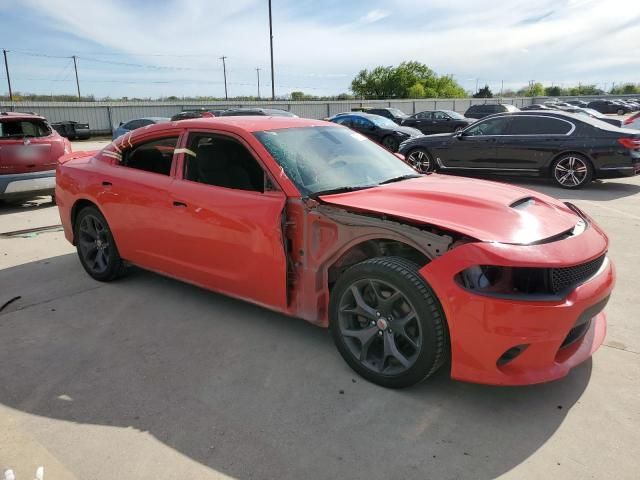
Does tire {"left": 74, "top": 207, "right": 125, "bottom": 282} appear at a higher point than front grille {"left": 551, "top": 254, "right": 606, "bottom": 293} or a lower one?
lower

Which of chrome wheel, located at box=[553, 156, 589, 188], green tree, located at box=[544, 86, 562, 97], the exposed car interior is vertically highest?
green tree, located at box=[544, 86, 562, 97]

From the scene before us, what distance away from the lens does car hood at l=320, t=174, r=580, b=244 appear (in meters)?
2.72

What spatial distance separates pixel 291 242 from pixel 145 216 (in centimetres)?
158

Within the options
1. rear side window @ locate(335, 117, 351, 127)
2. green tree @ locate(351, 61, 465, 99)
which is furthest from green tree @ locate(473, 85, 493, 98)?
rear side window @ locate(335, 117, 351, 127)

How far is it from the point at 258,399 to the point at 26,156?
7.17 meters

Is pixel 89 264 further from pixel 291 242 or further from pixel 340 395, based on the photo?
pixel 340 395

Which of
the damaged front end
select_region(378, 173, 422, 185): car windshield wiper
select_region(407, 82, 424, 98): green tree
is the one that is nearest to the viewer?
the damaged front end

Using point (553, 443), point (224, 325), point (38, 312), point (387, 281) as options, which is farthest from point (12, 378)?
point (553, 443)

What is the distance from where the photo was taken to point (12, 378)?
126 inches

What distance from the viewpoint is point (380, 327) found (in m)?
2.97

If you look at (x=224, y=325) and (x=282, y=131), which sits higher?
(x=282, y=131)

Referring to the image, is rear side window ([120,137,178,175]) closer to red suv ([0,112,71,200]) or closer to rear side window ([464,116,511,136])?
red suv ([0,112,71,200])

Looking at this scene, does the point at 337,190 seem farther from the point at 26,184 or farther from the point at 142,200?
the point at 26,184

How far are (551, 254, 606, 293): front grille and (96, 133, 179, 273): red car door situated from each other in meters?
2.82
